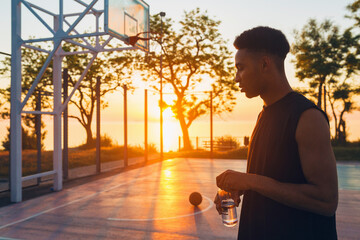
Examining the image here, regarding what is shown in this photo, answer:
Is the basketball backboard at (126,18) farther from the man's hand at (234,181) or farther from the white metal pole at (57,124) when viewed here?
the man's hand at (234,181)

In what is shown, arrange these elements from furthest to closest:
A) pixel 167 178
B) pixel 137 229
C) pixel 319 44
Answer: pixel 319 44 < pixel 167 178 < pixel 137 229

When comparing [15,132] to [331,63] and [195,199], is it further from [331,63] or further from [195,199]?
[331,63]

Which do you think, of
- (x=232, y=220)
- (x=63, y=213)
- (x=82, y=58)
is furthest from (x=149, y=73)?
(x=232, y=220)

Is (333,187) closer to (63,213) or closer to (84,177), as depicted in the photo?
(63,213)

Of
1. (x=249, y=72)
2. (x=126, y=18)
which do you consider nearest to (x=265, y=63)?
(x=249, y=72)

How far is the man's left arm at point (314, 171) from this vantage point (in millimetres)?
1393

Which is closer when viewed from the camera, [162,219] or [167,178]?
[162,219]

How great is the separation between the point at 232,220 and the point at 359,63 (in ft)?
83.8

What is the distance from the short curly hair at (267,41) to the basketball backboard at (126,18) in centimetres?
646

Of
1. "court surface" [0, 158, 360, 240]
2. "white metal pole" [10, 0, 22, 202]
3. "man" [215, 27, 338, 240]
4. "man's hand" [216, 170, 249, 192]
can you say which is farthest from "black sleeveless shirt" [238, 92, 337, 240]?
"white metal pole" [10, 0, 22, 202]

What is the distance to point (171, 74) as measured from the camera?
87.3 ft

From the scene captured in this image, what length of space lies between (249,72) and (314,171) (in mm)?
564

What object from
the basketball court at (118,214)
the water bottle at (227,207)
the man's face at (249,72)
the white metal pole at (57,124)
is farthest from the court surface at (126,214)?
the man's face at (249,72)

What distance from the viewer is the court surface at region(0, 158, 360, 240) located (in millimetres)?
5500
